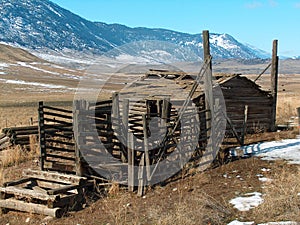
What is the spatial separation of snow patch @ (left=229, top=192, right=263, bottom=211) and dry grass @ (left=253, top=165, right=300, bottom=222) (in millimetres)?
189

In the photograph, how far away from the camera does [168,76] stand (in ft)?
62.7

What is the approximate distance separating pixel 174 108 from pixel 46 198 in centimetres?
792

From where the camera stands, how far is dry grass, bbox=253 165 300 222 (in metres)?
7.36

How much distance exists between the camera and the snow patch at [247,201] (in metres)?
8.35

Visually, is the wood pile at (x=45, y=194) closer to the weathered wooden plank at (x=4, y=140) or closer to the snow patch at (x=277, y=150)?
the weathered wooden plank at (x=4, y=140)

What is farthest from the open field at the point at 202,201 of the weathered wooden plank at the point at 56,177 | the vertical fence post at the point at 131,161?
the weathered wooden plank at the point at 56,177

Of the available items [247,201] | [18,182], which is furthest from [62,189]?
[247,201]

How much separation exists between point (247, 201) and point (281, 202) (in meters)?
0.92

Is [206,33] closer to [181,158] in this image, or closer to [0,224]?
[181,158]

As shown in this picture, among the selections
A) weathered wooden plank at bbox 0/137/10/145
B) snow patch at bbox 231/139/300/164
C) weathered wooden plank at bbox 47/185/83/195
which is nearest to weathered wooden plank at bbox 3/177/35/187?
weathered wooden plank at bbox 47/185/83/195

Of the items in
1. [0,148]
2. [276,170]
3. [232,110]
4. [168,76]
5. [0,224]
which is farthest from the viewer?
[168,76]

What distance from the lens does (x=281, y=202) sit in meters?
7.93

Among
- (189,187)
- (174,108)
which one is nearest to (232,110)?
(174,108)

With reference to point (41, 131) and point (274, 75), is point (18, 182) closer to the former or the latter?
point (41, 131)
